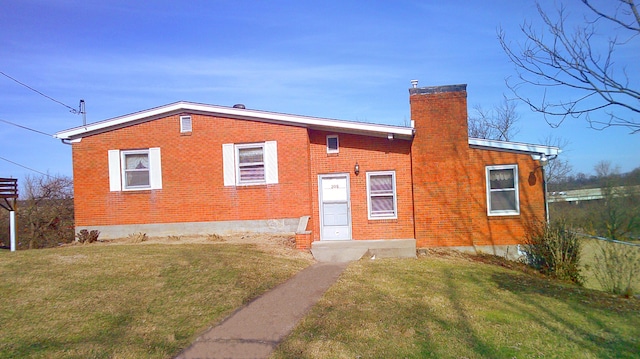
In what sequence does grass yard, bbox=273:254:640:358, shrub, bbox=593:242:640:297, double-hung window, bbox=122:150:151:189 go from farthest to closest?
double-hung window, bbox=122:150:151:189 → shrub, bbox=593:242:640:297 → grass yard, bbox=273:254:640:358

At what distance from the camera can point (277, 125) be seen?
49.2ft

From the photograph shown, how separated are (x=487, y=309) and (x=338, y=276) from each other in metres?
3.36

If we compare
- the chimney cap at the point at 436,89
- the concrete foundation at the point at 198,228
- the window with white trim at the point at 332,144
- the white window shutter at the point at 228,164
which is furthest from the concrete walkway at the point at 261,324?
the chimney cap at the point at 436,89

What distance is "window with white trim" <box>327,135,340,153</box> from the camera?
15305 millimetres

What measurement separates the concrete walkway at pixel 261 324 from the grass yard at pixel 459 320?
24 centimetres

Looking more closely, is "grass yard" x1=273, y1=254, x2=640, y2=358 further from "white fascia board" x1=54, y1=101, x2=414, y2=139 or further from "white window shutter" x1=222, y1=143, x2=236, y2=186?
"white window shutter" x1=222, y1=143, x2=236, y2=186

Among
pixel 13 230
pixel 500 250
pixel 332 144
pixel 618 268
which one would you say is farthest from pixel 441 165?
pixel 13 230

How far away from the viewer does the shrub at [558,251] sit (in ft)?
39.2

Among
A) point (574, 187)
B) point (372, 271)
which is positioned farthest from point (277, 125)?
point (574, 187)

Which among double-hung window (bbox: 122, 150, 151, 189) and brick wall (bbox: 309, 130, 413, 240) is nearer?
brick wall (bbox: 309, 130, 413, 240)

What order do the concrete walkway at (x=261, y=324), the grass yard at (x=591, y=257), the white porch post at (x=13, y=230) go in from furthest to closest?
the white porch post at (x=13, y=230) → the grass yard at (x=591, y=257) → the concrete walkway at (x=261, y=324)

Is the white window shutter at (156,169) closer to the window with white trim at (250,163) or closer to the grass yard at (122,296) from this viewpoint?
the window with white trim at (250,163)

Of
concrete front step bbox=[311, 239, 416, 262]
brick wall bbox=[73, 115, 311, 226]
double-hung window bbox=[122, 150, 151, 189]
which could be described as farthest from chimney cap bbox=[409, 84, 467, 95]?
double-hung window bbox=[122, 150, 151, 189]

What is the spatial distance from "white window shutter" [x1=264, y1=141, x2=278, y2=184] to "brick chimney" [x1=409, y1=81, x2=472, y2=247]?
427 cm
